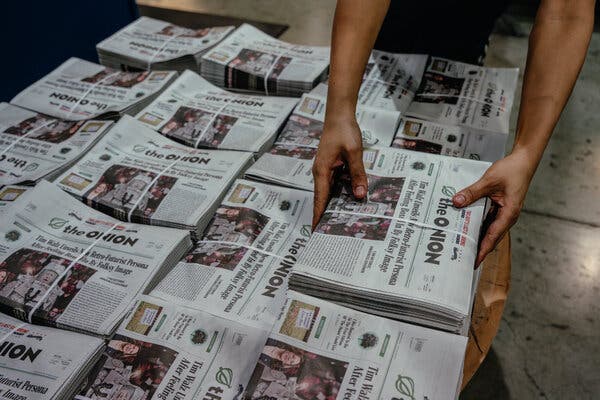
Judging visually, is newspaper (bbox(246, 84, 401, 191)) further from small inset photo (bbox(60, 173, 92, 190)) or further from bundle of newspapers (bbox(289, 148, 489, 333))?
small inset photo (bbox(60, 173, 92, 190))

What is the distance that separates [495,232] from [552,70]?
0.31m

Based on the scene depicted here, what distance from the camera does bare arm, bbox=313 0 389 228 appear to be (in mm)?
849

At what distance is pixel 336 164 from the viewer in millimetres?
851

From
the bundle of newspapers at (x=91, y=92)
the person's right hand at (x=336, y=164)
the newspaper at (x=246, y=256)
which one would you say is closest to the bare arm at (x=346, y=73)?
the person's right hand at (x=336, y=164)

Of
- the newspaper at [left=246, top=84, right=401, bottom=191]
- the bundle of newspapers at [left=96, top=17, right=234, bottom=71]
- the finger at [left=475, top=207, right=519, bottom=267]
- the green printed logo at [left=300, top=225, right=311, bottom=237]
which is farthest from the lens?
the bundle of newspapers at [left=96, top=17, right=234, bottom=71]

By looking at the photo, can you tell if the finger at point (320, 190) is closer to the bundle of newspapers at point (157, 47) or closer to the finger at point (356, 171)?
the finger at point (356, 171)

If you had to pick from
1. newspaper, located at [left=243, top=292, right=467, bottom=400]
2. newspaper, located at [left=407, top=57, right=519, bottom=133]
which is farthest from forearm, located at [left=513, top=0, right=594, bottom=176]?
newspaper, located at [left=243, top=292, right=467, bottom=400]

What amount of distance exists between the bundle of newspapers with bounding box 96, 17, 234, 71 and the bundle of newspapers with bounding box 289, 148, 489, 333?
2.50 feet

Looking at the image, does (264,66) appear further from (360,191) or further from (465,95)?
(360,191)

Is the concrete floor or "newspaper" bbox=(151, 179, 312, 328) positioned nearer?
"newspaper" bbox=(151, 179, 312, 328)

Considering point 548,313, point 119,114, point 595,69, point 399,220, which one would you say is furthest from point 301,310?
point 595,69

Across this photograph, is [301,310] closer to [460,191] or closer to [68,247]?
[460,191]

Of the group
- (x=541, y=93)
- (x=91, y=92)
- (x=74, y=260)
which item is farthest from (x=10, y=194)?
(x=541, y=93)

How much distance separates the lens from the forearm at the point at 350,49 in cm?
90
